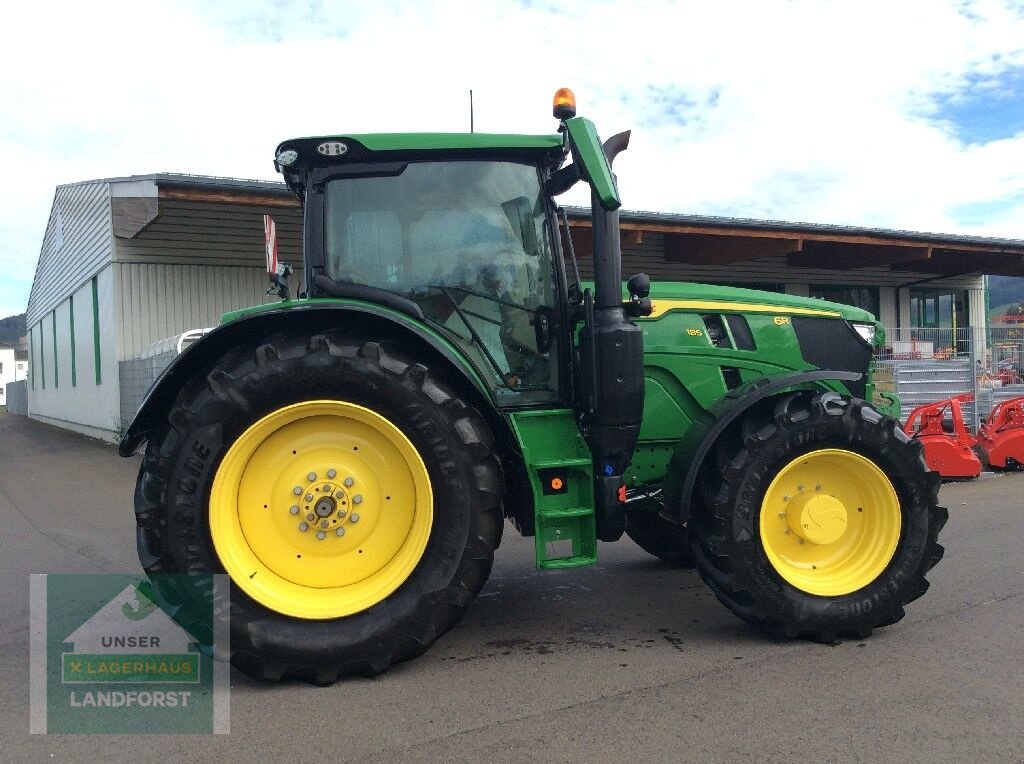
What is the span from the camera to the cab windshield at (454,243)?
149 inches

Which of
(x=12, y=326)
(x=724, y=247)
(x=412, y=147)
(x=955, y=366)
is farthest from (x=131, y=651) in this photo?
(x=12, y=326)

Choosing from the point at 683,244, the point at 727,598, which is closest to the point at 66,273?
the point at 683,244

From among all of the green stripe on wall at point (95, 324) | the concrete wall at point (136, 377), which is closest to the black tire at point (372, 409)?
the concrete wall at point (136, 377)

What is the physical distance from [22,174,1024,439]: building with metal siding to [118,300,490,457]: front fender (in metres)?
6.37

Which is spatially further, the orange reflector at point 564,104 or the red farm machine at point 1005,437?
the red farm machine at point 1005,437

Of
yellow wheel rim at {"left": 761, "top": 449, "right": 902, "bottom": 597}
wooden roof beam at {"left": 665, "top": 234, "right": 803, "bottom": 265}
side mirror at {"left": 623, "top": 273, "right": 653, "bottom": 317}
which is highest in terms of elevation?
wooden roof beam at {"left": 665, "top": 234, "right": 803, "bottom": 265}

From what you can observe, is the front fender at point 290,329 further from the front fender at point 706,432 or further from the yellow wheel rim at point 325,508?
the front fender at point 706,432

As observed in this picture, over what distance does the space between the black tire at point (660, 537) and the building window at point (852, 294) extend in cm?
1609

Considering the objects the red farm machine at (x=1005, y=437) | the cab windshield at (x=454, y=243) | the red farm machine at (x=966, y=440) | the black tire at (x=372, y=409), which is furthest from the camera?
the red farm machine at (x=1005, y=437)

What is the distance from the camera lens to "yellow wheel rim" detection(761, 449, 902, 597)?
3873 millimetres

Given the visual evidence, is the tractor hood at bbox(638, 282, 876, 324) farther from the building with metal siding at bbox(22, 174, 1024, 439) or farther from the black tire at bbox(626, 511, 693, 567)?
the building with metal siding at bbox(22, 174, 1024, 439)

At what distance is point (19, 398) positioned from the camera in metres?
38.5

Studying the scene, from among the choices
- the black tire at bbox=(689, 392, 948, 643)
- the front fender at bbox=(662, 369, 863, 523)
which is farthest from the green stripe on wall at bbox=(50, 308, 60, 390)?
the black tire at bbox=(689, 392, 948, 643)

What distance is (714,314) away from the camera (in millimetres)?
4332
